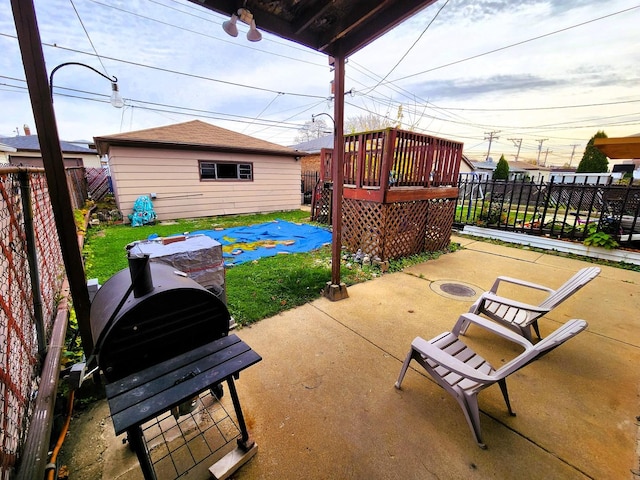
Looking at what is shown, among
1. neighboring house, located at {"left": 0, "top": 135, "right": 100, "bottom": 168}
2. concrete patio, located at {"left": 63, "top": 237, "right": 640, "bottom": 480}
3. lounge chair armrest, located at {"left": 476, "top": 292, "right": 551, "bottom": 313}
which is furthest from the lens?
neighboring house, located at {"left": 0, "top": 135, "right": 100, "bottom": 168}

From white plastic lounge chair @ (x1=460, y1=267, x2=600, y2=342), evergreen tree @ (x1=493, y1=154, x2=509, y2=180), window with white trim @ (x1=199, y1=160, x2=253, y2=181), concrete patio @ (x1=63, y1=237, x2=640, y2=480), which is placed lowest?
concrete patio @ (x1=63, y1=237, x2=640, y2=480)

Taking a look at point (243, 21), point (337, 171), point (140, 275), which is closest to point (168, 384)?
point (140, 275)

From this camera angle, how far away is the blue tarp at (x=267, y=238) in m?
5.40

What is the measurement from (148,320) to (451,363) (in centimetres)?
179

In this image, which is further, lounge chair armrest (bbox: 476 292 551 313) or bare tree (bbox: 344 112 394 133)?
bare tree (bbox: 344 112 394 133)

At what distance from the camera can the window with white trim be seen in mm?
9328

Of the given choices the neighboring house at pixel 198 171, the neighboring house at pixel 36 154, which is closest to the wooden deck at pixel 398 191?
the neighboring house at pixel 198 171

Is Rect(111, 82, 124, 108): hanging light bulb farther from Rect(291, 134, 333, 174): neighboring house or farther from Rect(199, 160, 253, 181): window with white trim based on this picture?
Rect(291, 134, 333, 174): neighboring house

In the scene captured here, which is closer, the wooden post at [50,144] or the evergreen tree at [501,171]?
the wooden post at [50,144]


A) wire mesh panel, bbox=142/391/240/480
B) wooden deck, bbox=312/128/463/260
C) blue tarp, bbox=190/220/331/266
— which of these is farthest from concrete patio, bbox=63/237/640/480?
blue tarp, bbox=190/220/331/266

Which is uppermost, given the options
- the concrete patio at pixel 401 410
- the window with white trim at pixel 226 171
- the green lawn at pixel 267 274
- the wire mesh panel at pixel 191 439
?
the window with white trim at pixel 226 171

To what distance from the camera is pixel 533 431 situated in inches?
66.1

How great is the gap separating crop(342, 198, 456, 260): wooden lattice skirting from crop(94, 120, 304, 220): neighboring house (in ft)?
20.2

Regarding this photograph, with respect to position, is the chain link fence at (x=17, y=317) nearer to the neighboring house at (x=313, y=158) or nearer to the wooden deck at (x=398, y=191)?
the wooden deck at (x=398, y=191)
